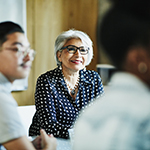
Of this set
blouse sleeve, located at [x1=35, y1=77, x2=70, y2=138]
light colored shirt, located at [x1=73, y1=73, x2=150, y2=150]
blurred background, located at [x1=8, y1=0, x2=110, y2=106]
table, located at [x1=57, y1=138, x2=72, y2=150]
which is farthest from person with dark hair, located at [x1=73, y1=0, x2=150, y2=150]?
blurred background, located at [x1=8, y1=0, x2=110, y2=106]

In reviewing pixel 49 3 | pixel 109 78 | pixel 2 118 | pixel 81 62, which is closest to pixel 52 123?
pixel 81 62

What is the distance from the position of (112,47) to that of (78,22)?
275 cm

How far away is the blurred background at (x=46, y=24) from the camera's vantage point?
2.73m

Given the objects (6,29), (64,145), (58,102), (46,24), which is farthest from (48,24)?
(6,29)

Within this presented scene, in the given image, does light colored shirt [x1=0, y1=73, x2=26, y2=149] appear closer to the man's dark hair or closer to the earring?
the man's dark hair

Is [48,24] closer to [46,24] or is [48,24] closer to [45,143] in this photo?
[46,24]

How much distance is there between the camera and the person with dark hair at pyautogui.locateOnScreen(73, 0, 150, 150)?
34 cm

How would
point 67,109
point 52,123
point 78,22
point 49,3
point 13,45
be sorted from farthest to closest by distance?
point 78,22 → point 49,3 → point 67,109 → point 52,123 → point 13,45

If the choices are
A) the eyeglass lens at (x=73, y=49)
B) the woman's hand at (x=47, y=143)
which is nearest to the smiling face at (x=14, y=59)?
the woman's hand at (x=47, y=143)

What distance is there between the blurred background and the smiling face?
7.42 ft

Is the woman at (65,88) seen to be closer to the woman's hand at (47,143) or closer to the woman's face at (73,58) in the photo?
the woman's face at (73,58)

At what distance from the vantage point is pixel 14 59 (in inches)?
18.6

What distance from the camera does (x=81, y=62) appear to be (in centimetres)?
121

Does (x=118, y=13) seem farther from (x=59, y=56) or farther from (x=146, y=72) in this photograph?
(x=59, y=56)
